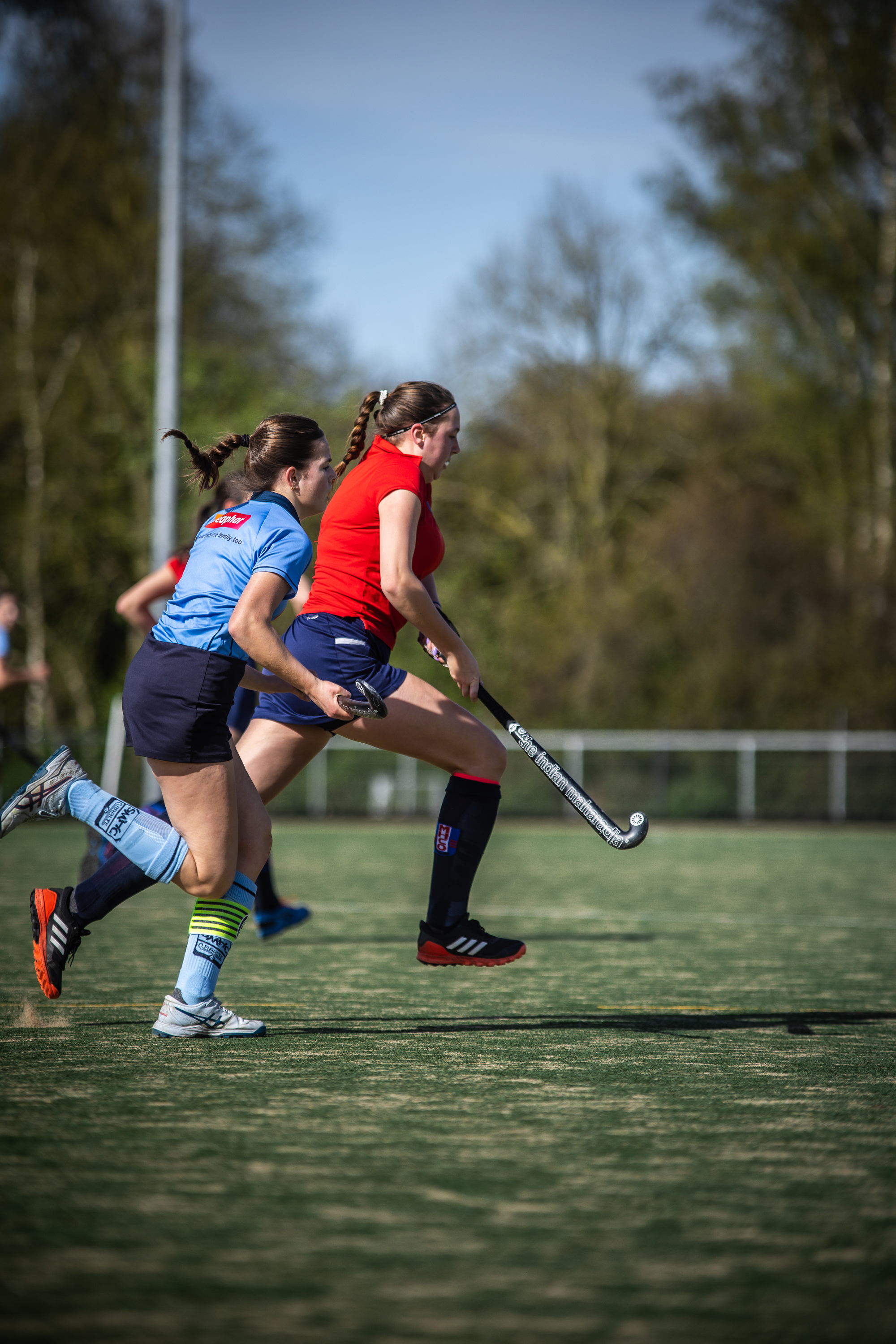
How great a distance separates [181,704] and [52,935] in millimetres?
780

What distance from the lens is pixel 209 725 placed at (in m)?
3.60

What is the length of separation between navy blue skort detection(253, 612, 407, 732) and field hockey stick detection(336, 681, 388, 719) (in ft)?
1.75

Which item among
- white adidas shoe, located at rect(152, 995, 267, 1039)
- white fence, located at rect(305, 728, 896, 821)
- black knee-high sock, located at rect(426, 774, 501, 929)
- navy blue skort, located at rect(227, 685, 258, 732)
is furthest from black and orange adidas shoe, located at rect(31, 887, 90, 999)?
white fence, located at rect(305, 728, 896, 821)

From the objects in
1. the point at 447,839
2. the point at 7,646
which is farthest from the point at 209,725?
the point at 7,646

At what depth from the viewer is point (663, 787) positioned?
67.2 feet

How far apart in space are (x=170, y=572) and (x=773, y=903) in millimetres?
4299

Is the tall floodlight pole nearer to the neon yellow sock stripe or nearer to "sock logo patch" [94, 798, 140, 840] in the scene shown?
"sock logo patch" [94, 798, 140, 840]

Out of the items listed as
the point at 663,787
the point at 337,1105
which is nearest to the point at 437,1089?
the point at 337,1105

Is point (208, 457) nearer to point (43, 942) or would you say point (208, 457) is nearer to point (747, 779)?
point (43, 942)

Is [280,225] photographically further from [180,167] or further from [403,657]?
[180,167]

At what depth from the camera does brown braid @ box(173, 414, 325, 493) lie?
150 inches

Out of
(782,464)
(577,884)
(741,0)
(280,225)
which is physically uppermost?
(741,0)

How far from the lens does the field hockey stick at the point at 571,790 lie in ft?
14.1

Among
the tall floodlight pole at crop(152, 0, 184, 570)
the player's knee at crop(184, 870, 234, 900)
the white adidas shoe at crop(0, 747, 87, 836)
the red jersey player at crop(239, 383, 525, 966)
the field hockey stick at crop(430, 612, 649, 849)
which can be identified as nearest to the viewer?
the player's knee at crop(184, 870, 234, 900)
